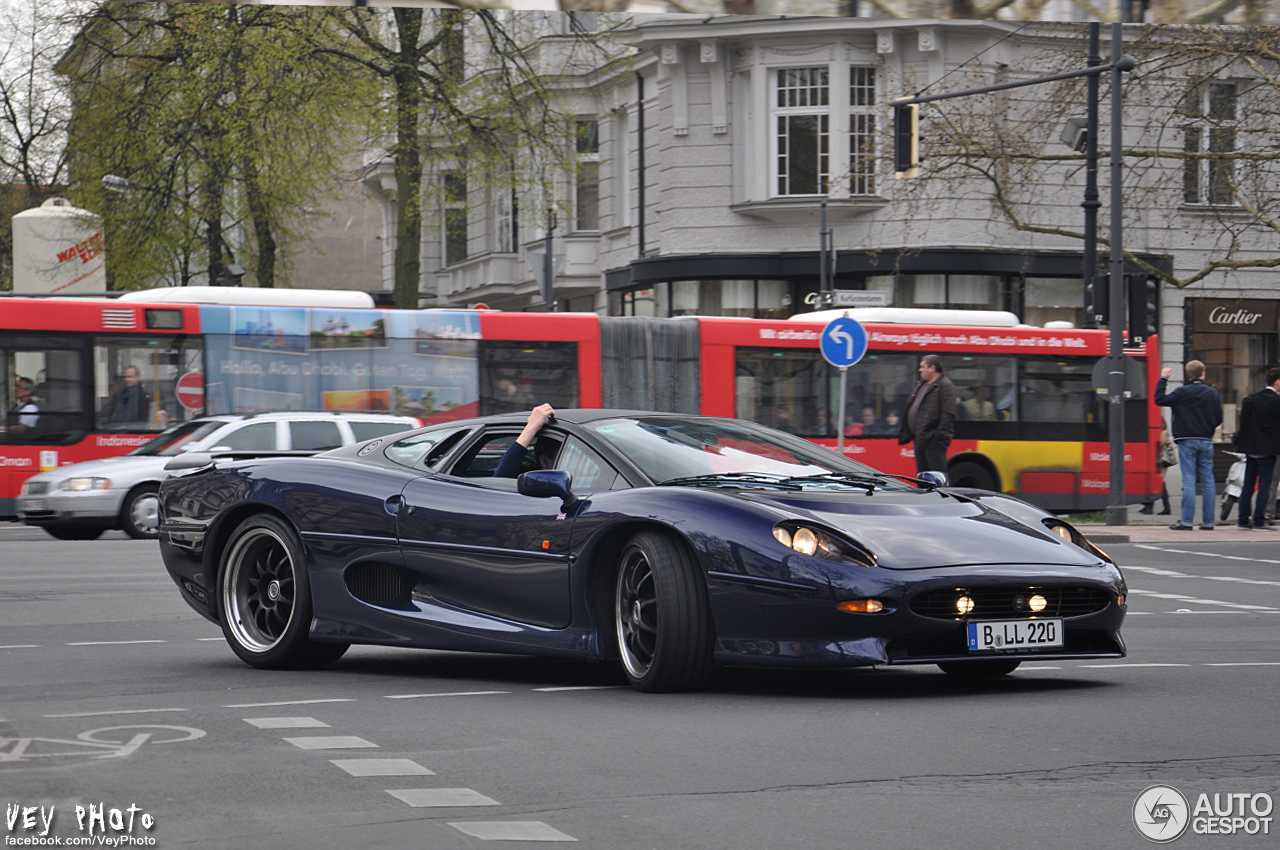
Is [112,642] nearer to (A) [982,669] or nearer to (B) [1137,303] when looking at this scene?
(A) [982,669]

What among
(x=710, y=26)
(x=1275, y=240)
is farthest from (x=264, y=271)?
(x=1275, y=240)

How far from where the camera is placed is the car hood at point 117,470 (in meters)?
20.1

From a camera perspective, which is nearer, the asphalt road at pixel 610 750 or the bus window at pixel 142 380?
the asphalt road at pixel 610 750

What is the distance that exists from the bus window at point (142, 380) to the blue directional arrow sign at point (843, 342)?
8293 millimetres

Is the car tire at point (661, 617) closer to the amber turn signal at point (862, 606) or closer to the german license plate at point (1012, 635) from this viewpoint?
the amber turn signal at point (862, 606)

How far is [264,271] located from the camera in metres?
34.4

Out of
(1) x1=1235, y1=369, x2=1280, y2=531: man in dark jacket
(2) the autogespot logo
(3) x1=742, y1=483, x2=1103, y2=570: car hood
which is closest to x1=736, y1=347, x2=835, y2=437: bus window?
(1) x1=1235, y1=369, x2=1280, y2=531: man in dark jacket

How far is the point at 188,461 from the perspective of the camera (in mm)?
19797

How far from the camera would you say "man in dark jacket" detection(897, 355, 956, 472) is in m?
19.8

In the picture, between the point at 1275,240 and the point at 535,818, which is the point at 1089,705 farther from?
the point at 1275,240

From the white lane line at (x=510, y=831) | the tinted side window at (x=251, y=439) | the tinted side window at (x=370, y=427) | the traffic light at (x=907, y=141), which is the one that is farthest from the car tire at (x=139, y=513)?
the white lane line at (x=510, y=831)

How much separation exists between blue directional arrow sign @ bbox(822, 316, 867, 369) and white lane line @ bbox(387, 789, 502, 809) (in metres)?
16.5

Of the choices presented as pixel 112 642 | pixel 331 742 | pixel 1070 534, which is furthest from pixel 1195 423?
pixel 331 742

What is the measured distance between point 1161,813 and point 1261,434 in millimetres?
17134
